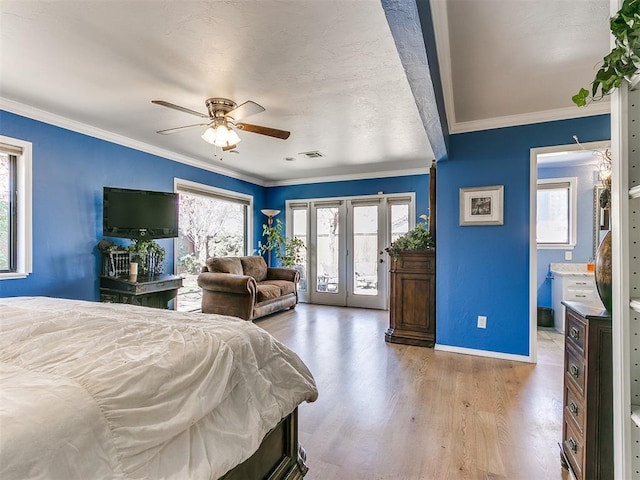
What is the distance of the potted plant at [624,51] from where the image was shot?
979mm

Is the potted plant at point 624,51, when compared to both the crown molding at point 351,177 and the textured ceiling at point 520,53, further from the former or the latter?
the crown molding at point 351,177

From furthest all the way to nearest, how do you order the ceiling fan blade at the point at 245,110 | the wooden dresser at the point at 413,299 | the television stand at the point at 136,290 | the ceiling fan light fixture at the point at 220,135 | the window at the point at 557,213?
the window at the point at 557,213, the wooden dresser at the point at 413,299, the television stand at the point at 136,290, the ceiling fan light fixture at the point at 220,135, the ceiling fan blade at the point at 245,110

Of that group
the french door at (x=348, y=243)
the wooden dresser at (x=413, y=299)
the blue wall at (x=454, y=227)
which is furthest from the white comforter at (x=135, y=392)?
the french door at (x=348, y=243)

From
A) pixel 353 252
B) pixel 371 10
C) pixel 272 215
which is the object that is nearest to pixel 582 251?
pixel 353 252

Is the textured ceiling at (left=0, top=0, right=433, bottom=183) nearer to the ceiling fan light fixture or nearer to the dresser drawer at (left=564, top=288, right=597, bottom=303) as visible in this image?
the ceiling fan light fixture

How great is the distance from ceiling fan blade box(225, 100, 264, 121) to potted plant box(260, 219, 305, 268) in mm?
3638

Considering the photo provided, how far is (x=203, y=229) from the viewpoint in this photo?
5504 mm

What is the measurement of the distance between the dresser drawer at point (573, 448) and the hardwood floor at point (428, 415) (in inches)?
5.2

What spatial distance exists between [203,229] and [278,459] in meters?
4.54

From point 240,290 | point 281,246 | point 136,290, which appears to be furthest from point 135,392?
point 281,246

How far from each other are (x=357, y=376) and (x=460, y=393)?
86cm

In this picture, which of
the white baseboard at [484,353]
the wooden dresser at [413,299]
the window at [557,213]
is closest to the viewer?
the white baseboard at [484,353]

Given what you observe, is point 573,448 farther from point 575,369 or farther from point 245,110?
point 245,110

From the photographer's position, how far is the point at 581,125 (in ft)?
10.2
